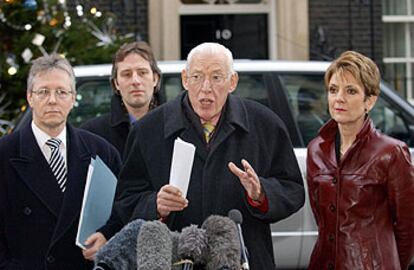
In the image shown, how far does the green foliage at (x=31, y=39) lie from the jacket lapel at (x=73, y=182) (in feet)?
14.2

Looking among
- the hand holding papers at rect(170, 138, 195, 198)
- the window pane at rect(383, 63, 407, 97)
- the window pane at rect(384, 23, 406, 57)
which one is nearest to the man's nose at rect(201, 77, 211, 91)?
the hand holding papers at rect(170, 138, 195, 198)

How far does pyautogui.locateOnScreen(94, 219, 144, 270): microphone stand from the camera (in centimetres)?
343

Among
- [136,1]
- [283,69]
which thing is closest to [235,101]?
[283,69]

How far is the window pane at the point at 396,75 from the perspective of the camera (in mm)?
12758

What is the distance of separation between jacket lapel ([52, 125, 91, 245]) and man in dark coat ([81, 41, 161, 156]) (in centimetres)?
81

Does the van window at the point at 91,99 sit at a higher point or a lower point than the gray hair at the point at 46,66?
lower

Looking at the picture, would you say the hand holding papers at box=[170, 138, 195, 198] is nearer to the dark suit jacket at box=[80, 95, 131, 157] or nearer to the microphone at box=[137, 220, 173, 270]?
the microphone at box=[137, 220, 173, 270]

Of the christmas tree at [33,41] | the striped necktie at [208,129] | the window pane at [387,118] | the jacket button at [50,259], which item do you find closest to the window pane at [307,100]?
the window pane at [387,118]

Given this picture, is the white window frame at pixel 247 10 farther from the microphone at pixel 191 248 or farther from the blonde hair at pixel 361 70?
the microphone at pixel 191 248

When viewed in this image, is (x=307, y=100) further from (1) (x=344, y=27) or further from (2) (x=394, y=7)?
(2) (x=394, y=7)

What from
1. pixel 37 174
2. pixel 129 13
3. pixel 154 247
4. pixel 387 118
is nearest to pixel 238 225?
pixel 154 247

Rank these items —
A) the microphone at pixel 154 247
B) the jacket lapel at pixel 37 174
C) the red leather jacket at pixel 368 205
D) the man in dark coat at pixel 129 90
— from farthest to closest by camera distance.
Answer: the man in dark coat at pixel 129 90
the jacket lapel at pixel 37 174
the red leather jacket at pixel 368 205
the microphone at pixel 154 247

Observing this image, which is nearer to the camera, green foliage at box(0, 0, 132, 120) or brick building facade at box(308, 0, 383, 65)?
green foliage at box(0, 0, 132, 120)

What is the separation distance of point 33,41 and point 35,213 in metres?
4.67
